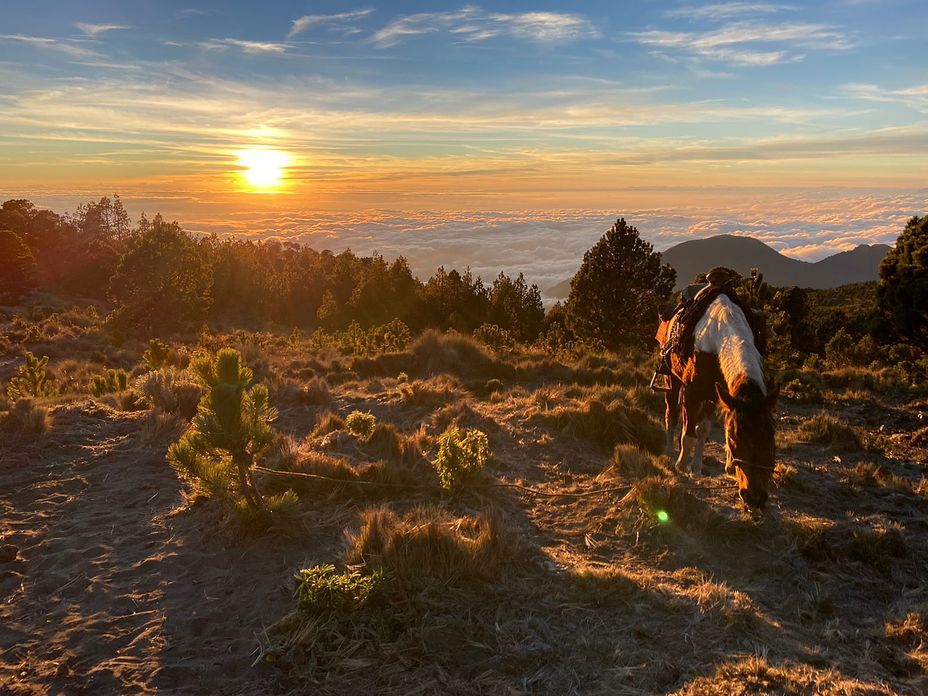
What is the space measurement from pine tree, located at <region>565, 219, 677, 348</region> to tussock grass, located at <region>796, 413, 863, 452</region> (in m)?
21.1

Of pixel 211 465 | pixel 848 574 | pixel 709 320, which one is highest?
pixel 709 320

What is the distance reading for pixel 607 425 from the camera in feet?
29.6

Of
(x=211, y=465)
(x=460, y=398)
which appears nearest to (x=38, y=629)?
(x=211, y=465)

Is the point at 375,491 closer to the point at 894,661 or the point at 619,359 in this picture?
the point at 894,661

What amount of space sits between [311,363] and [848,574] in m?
13.4

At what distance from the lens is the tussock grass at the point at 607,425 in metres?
8.91

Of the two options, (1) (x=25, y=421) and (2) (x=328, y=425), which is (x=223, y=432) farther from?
(1) (x=25, y=421)

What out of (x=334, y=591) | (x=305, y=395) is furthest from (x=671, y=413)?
(x=305, y=395)

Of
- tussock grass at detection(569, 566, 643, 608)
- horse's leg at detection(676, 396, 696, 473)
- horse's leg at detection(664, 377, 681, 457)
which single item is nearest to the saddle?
horse's leg at detection(676, 396, 696, 473)

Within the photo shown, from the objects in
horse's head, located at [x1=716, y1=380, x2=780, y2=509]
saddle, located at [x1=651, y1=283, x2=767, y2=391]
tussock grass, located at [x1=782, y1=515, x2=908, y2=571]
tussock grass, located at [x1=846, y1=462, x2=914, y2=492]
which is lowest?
tussock grass, located at [x1=846, y1=462, x2=914, y2=492]

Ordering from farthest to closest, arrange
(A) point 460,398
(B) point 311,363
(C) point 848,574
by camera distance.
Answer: (B) point 311,363 < (A) point 460,398 < (C) point 848,574

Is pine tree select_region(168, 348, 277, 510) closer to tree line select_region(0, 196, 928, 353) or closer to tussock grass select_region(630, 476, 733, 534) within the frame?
tussock grass select_region(630, 476, 733, 534)

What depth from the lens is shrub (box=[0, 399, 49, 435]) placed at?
7.74m

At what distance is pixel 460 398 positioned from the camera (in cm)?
1116
